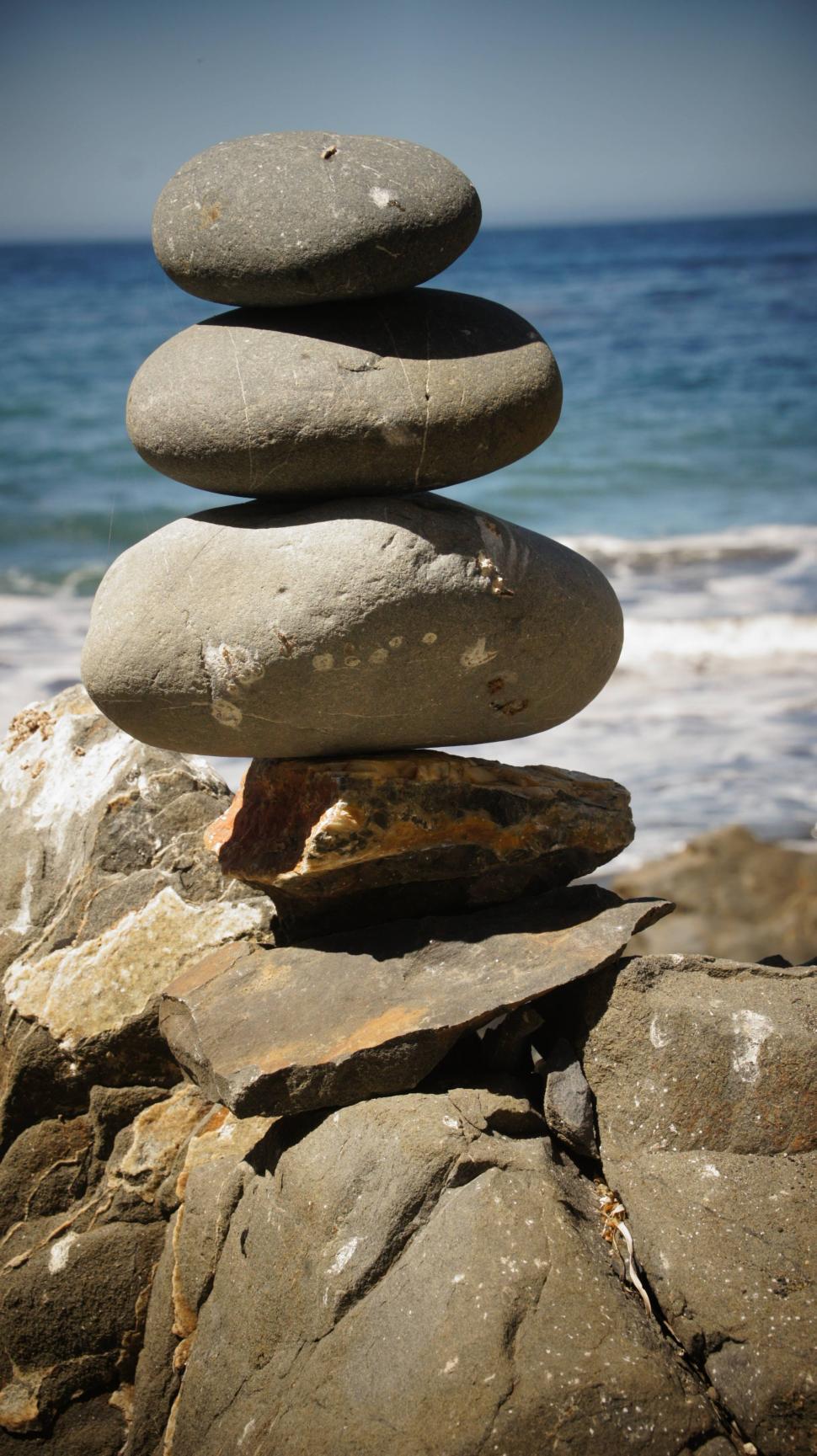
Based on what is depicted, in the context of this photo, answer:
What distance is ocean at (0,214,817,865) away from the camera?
855 cm

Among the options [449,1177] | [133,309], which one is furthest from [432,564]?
[133,309]

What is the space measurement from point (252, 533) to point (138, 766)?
4.33 ft

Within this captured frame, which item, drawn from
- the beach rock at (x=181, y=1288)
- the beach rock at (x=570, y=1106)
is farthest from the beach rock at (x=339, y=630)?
the beach rock at (x=181, y=1288)

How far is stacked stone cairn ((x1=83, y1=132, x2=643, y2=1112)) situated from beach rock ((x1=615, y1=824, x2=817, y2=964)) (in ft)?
9.40

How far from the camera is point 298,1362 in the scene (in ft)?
9.63

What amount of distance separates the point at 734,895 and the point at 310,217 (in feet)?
14.5

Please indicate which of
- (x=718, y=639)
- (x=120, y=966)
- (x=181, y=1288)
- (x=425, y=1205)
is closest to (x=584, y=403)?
(x=718, y=639)

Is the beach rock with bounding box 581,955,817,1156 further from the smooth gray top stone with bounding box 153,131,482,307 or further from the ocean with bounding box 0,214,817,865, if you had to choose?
the ocean with bounding box 0,214,817,865

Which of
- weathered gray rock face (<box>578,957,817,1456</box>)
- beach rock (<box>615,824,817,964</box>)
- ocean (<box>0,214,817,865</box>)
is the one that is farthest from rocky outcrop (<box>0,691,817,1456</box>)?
ocean (<box>0,214,817,865</box>)

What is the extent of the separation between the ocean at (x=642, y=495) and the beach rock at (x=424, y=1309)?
4.27 metres

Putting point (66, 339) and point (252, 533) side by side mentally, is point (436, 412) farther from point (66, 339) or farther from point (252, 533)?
point (66, 339)

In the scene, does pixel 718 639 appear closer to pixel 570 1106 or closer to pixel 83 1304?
pixel 570 1106

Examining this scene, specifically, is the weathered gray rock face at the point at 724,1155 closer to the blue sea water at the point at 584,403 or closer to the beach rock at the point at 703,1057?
the beach rock at the point at 703,1057

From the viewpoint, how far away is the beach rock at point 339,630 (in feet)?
10.5
